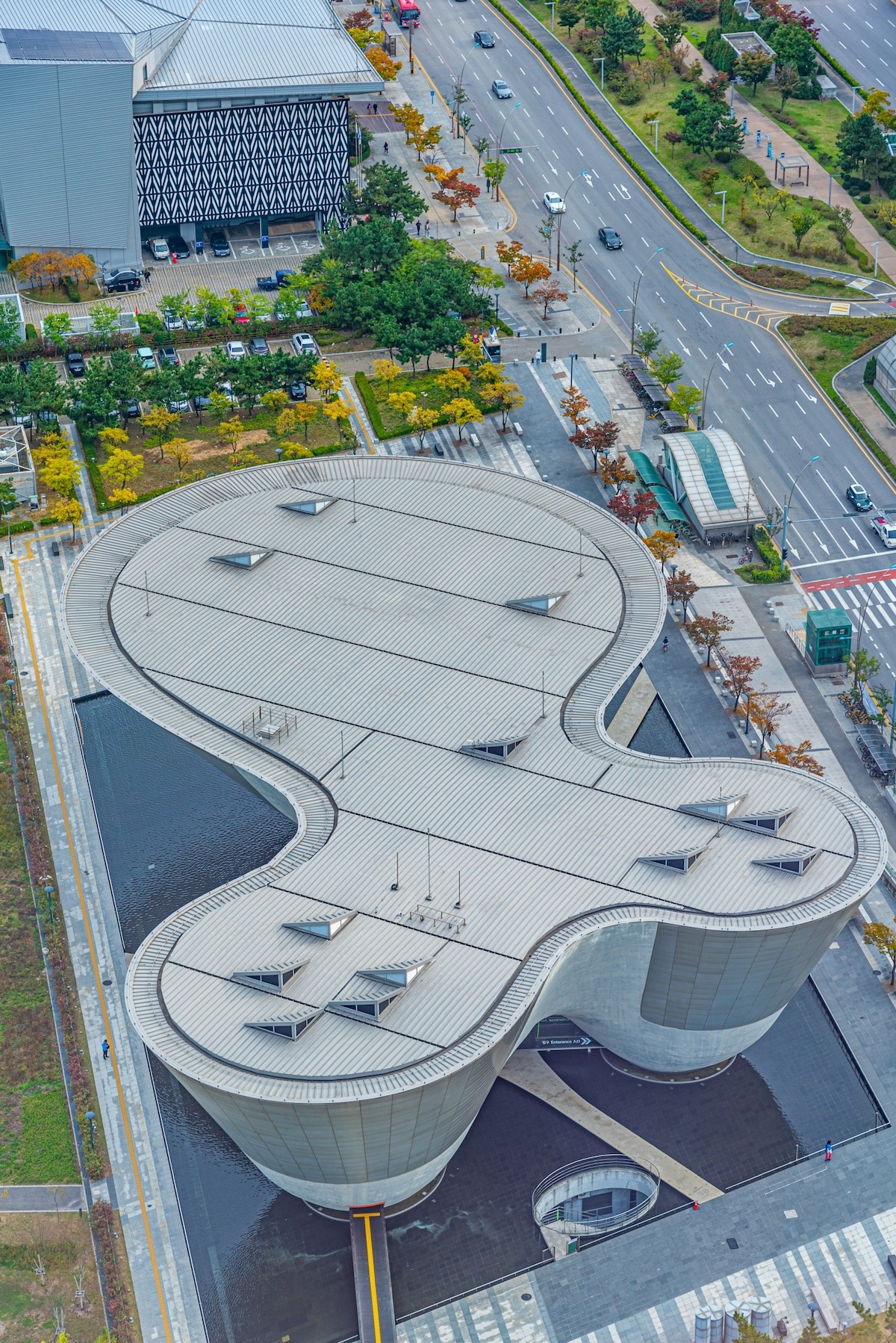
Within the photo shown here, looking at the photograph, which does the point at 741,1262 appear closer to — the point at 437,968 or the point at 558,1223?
the point at 558,1223

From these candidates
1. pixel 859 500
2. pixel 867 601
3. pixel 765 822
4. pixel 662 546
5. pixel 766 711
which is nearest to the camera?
pixel 765 822

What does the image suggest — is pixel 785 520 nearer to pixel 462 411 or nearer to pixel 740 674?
pixel 740 674

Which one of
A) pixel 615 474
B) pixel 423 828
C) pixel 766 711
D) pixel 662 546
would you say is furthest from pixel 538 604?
pixel 615 474

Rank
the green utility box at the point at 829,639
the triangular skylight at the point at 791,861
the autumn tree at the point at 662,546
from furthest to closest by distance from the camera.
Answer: the autumn tree at the point at 662,546 < the green utility box at the point at 829,639 < the triangular skylight at the point at 791,861

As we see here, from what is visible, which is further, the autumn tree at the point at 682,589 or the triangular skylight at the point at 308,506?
the autumn tree at the point at 682,589

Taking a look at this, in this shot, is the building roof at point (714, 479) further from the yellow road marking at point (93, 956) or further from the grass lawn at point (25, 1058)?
the grass lawn at point (25, 1058)

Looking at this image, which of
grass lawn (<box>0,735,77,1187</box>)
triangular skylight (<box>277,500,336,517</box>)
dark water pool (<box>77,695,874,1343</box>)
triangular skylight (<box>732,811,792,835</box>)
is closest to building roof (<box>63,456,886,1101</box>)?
triangular skylight (<box>732,811,792,835</box>)

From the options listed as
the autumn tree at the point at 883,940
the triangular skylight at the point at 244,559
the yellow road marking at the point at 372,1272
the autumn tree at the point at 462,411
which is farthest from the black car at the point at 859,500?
the yellow road marking at the point at 372,1272
